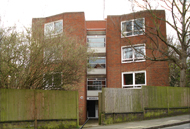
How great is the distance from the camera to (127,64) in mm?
20641

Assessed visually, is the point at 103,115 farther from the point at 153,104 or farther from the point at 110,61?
the point at 110,61

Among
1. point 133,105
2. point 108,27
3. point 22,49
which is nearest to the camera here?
point 22,49

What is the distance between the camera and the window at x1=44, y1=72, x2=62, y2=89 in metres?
11.7

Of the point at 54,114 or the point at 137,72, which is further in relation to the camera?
the point at 137,72

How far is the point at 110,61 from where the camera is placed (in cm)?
2136

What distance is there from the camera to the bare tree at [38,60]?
405 inches

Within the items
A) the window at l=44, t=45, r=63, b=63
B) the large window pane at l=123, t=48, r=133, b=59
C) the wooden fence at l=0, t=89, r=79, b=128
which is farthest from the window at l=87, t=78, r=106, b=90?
the window at l=44, t=45, r=63, b=63

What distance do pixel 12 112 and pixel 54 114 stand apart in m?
2.11

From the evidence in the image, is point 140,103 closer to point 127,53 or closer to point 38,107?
point 38,107

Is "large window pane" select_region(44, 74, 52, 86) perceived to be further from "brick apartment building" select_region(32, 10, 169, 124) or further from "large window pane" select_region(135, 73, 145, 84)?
"large window pane" select_region(135, 73, 145, 84)

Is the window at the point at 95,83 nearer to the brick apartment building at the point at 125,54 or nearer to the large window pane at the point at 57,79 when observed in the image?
the brick apartment building at the point at 125,54

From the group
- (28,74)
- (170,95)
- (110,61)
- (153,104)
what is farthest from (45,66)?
(110,61)

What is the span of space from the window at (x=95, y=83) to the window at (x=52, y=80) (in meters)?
12.0

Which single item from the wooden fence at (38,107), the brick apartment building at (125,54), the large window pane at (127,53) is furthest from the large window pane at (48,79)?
the large window pane at (127,53)
